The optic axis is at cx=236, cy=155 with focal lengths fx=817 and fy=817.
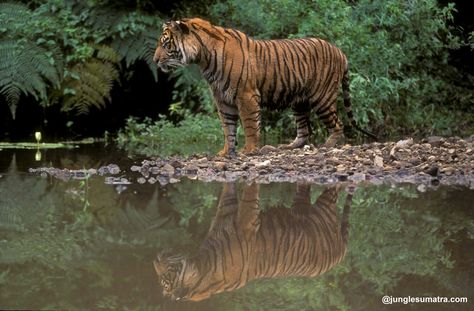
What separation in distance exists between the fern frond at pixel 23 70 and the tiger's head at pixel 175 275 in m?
6.57

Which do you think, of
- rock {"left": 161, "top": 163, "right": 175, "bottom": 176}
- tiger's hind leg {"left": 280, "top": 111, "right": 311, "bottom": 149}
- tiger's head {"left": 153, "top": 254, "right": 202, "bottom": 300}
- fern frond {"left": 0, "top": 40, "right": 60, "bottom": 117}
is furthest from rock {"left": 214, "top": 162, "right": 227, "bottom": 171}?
fern frond {"left": 0, "top": 40, "right": 60, "bottom": 117}

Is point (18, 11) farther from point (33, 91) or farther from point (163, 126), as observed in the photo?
point (163, 126)

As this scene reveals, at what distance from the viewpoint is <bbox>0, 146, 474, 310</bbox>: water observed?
302 cm

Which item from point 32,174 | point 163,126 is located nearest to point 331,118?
point 163,126

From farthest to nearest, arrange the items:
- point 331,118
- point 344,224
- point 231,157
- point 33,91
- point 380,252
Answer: point 33,91
point 331,118
point 231,157
point 344,224
point 380,252

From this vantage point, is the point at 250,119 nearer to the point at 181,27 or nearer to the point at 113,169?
the point at 181,27

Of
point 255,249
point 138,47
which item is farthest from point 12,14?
point 255,249

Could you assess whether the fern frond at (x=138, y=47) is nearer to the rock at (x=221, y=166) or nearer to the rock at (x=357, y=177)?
the rock at (x=221, y=166)

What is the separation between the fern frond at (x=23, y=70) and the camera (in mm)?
9805

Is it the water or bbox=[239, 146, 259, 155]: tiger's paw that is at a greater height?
bbox=[239, 146, 259, 155]: tiger's paw

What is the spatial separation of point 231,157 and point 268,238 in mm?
3304

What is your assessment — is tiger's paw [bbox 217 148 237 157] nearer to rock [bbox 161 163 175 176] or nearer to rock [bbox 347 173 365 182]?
rock [bbox 161 163 175 176]

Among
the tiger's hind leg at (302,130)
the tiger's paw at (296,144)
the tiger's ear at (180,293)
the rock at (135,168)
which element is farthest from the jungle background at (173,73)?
the tiger's ear at (180,293)

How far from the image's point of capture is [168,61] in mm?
7711
